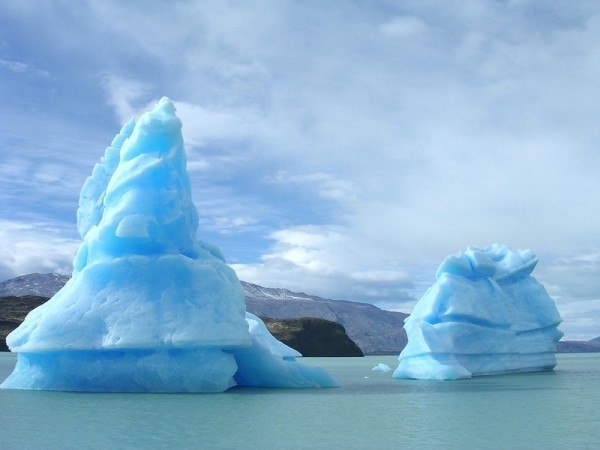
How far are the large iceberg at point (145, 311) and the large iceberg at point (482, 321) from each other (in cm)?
803

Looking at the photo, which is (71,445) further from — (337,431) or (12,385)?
(12,385)

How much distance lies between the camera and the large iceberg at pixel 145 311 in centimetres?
1409

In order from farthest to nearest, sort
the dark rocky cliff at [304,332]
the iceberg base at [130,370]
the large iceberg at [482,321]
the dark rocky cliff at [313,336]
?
the dark rocky cliff at [313,336] → the dark rocky cliff at [304,332] → the large iceberg at [482,321] → the iceberg base at [130,370]

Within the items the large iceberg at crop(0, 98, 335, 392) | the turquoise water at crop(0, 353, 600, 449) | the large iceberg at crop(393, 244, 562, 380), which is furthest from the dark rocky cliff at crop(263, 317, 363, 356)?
the turquoise water at crop(0, 353, 600, 449)

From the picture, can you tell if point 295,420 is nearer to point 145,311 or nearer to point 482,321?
point 145,311

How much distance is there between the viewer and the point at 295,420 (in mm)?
11016

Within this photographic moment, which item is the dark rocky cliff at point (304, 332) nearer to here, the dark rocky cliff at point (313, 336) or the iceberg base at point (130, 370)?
the dark rocky cliff at point (313, 336)

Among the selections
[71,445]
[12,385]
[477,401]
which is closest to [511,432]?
[477,401]

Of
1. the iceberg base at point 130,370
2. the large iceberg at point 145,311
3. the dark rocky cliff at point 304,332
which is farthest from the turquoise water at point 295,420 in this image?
the dark rocky cliff at point 304,332

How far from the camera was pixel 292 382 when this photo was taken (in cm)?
1734

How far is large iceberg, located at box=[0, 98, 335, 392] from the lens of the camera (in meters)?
14.1

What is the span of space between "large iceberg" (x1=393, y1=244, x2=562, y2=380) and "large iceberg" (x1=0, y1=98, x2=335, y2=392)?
8.03 metres

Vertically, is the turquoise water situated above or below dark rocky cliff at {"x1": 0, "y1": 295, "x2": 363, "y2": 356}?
below

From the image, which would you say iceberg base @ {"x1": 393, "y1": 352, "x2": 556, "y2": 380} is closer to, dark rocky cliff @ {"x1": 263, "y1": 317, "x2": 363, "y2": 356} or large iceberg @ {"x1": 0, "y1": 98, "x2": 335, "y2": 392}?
large iceberg @ {"x1": 0, "y1": 98, "x2": 335, "y2": 392}
